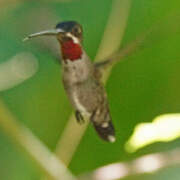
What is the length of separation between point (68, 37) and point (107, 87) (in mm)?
689

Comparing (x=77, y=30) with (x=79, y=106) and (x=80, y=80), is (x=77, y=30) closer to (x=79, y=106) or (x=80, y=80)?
(x=80, y=80)

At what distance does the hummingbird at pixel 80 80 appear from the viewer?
4.55ft

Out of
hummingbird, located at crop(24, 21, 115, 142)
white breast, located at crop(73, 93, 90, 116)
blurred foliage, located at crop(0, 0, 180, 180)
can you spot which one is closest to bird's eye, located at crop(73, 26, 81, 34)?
hummingbird, located at crop(24, 21, 115, 142)

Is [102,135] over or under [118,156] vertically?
over

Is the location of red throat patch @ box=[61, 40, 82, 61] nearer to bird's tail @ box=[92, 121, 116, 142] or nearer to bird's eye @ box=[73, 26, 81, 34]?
bird's eye @ box=[73, 26, 81, 34]

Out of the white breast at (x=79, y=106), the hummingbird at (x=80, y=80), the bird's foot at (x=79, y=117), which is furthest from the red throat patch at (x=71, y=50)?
the bird's foot at (x=79, y=117)

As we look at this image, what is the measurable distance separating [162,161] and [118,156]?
62cm

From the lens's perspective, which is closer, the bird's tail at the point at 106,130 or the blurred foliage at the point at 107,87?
the bird's tail at the point at 106,130

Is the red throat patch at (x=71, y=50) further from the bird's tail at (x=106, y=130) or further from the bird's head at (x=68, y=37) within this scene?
the bird's tail at (x=106, y=130)

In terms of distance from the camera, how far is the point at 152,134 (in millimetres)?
1668

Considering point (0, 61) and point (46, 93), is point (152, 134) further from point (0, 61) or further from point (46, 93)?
point (0, 61)

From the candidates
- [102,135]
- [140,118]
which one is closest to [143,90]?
[140,118]

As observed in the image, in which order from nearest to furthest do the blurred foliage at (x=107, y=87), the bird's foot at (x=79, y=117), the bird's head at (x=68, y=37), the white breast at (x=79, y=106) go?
the bird's head at (x=68, y=37) < the white breast at (x=79, y=106) < the bird's foot at (x=79, y=117) < the blurred foliage at (x=107, y=87)

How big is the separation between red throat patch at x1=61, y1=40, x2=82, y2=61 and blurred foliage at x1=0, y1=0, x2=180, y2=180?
30cm
